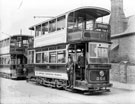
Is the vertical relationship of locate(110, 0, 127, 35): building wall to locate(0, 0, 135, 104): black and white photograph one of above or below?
above

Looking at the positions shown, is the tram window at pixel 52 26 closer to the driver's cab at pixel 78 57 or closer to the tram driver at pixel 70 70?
the driver's cab at pixel 78 57

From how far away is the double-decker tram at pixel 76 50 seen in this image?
438 inches

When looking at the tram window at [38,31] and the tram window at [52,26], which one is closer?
the tram window at [52,26]

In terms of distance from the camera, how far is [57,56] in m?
13.2

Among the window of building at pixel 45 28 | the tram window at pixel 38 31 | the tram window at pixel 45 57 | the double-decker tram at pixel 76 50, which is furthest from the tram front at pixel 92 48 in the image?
the tram window at pixel 38 31

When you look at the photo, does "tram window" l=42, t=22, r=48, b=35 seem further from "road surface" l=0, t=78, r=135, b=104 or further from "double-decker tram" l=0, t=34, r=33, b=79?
"double-decker tram" l=0, t=34, r=33, b=79

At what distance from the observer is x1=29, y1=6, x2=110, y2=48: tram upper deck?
450 inches

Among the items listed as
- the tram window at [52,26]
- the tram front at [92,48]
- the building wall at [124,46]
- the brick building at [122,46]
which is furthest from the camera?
the building wall at [124,46]

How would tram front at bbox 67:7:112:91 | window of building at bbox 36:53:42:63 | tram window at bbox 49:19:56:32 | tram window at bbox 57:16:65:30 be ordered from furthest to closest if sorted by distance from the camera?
1. window of building at bbox 36:53:42:63
2. tram window at bbox 49:19:56:32
3. tram window at bbox 57:16:65:30
4. tram front at bbox 67:7:112:91

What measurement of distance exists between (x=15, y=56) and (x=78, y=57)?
33.2ft

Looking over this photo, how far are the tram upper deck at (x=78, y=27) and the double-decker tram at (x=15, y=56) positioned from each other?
667 centimetres

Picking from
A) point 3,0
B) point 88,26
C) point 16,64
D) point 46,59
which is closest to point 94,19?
point 88,26

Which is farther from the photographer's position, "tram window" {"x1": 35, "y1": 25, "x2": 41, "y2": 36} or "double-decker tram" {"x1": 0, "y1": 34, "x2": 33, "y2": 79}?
"double-decker tram" {"x1": 0, "y1": 34, "x2": 33, "y2": 79}

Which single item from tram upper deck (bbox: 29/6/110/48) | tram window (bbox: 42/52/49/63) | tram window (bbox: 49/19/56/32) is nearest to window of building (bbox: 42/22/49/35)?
tram upper deck (bbox: 29/6/110/48)
